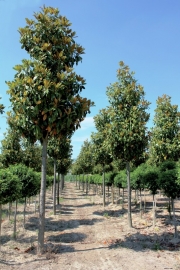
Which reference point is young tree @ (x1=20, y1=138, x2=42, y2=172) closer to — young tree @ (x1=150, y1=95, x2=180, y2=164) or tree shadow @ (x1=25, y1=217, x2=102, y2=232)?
tree shadow @ (x1=25, y1=217, x2=102, y2=232)

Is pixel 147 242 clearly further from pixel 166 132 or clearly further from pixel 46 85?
pixel 46 85

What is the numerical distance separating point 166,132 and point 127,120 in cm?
333

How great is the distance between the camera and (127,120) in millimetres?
12430

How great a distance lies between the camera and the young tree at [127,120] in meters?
12.3

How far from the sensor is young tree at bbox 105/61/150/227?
40.4 feet

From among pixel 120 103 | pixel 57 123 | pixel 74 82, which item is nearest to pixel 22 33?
pixel 74 82

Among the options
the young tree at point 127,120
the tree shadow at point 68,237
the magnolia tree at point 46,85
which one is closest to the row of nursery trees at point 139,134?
the young tree at point 127,120

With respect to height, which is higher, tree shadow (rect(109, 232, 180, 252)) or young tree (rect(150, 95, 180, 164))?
A: young tree (rect(150, 95, 180, 164))

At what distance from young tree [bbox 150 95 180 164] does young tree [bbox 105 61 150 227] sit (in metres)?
2.14

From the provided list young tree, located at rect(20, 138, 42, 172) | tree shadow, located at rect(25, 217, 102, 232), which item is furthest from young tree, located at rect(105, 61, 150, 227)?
young tree, located at rect(20, 138, 42, 172)

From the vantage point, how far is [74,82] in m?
8.99

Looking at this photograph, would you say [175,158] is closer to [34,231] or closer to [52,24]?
[34,231]

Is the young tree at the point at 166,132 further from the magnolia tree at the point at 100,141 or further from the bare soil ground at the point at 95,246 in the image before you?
the magnolia tree at the point at 100,141

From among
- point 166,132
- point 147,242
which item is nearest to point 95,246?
point 147,242
